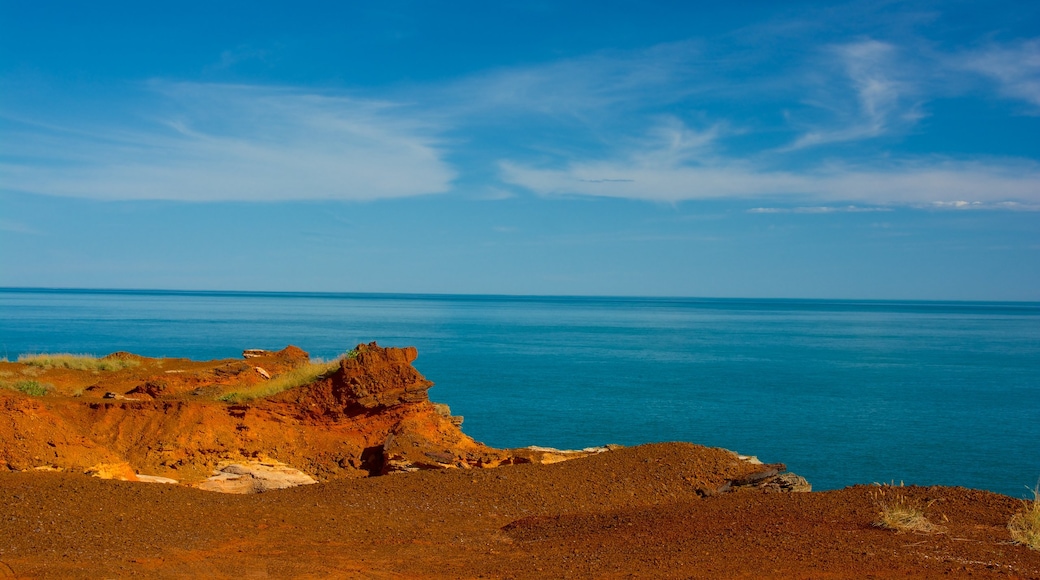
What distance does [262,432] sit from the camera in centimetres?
1798

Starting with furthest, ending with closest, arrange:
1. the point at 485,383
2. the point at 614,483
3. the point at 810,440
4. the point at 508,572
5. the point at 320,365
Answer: the point at 485,383 → the point at 810,440 → the point at 320,365 → the point at 614,483 → the point at 508,572

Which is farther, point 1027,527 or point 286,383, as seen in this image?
point 286,383

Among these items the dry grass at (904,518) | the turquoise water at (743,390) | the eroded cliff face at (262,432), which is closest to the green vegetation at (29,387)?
the eroded cliff face at (262,432)

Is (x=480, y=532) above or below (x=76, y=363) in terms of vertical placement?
below

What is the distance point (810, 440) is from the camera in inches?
1222

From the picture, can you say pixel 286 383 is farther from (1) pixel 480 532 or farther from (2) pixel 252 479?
(1) pixel 480 532

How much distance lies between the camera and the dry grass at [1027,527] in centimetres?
930

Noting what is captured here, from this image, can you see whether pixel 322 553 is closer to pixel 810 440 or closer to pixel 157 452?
pixel 157 452

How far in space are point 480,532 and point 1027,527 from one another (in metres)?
7.07

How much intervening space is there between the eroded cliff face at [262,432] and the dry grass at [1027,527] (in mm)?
9171

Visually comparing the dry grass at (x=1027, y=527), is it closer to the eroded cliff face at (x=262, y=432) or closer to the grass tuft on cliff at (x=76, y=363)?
the eroded cliff face at (x=262, y=432)

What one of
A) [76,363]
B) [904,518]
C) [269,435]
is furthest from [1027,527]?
[76,363]

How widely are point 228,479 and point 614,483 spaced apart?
736 centimetres

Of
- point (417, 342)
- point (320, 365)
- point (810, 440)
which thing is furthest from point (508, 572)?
point (417, 342)
